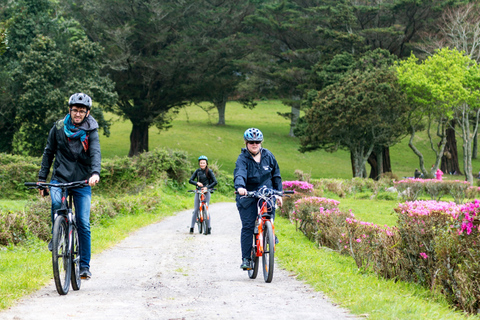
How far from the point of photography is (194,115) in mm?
75875

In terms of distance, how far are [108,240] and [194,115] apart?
2555 inches

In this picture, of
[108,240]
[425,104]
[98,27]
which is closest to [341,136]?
[425,104]

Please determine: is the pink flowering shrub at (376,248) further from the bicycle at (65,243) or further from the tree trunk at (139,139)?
the tree trunk at (139,139)

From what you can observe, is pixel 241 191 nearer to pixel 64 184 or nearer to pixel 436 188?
pixel 64 184

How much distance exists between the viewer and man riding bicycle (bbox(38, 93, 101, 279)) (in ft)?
20.9

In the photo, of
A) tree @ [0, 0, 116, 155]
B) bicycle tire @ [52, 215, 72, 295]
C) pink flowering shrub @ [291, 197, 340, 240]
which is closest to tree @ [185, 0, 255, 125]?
tree @ [0, 0, 116, 155]

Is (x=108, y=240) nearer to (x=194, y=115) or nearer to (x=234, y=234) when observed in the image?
(x=234, y=234)

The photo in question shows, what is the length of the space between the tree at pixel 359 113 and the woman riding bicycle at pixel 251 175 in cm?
2850

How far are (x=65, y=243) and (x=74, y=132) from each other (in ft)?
4.18

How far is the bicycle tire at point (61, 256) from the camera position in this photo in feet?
19.2

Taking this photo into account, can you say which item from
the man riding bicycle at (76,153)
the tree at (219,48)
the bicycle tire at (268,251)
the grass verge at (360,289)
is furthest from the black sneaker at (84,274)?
the tree at (219,48)

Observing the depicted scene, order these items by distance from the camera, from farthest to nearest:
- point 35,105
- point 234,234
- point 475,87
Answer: point 475,87 < point 35,105 < point 234,234

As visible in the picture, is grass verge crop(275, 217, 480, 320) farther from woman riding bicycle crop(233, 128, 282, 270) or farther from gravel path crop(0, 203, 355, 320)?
woman riding bicycle crop(233, 128, 282, 270)

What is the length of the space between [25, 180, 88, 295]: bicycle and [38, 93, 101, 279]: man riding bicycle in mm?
110
